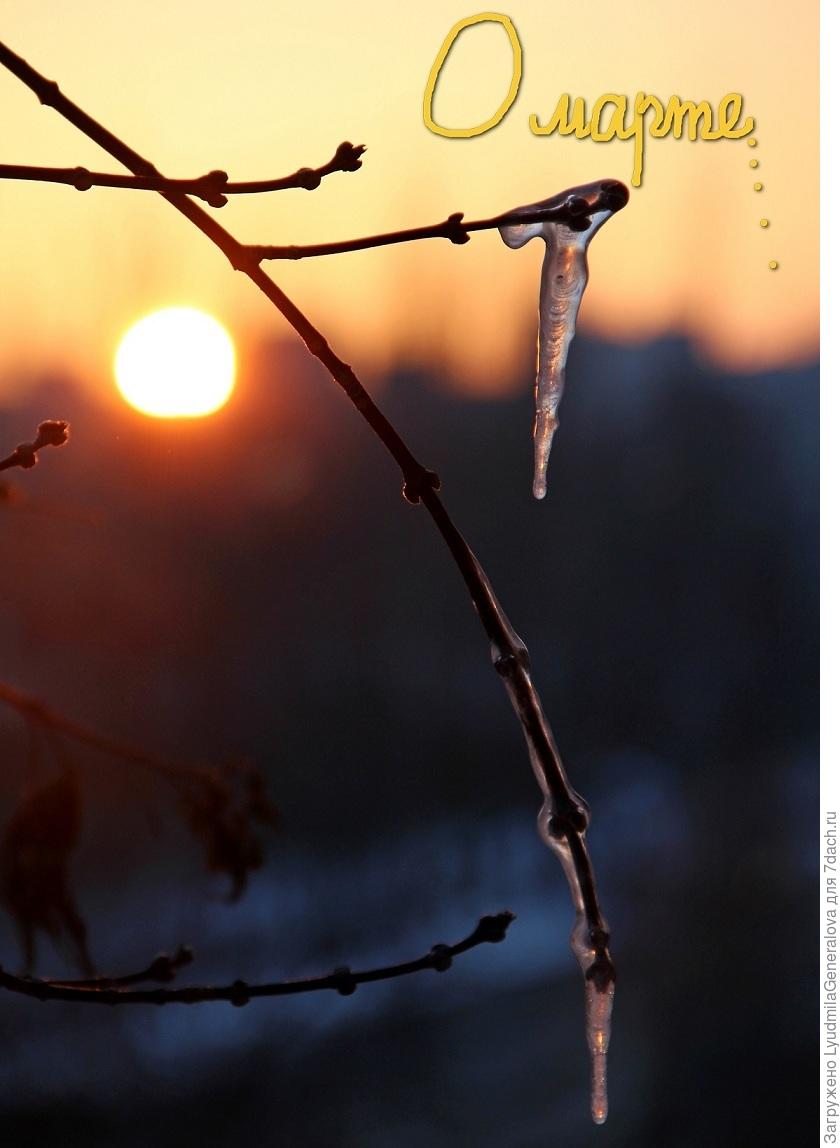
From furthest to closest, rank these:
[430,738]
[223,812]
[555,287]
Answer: [430,738] → [223,812] → [555,287]

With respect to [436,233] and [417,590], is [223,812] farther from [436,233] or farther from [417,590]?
[417,590]

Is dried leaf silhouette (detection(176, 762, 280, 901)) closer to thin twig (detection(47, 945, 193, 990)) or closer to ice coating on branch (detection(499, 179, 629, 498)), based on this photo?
thin twig (detection(47, 945, 193, 990))

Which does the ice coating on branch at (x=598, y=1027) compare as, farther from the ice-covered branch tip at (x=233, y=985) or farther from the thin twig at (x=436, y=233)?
the thin twig at (x=436, y=233)

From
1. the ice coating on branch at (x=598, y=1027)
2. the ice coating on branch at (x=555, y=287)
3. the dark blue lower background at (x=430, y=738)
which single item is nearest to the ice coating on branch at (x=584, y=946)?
the ice coating on branch at (x=598, y=1027)

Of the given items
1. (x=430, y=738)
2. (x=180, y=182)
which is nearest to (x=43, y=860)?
(x=180, y=182)

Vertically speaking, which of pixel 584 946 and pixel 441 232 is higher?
pixel 441 232

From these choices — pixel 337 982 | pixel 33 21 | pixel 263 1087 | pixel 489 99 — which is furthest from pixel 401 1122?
pixel 33 21
